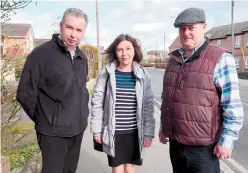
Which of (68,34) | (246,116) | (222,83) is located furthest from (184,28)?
(246,116)

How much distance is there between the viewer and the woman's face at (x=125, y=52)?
2.68m

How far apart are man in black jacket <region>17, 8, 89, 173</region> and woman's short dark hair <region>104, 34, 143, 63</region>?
0.48 m

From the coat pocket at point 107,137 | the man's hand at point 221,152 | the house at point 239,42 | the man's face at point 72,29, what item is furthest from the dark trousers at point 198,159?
the house at point 239,42

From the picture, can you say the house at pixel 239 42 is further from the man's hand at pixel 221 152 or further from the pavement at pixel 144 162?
the man's hand at pixel 221 152

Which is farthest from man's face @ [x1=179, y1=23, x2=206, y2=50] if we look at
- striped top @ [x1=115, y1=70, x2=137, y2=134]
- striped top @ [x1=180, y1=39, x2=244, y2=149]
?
striped top @ [x1=115, y1=70, x2=137, y2=134]

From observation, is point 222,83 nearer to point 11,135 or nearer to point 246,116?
point 11,135

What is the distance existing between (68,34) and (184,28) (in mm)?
1041

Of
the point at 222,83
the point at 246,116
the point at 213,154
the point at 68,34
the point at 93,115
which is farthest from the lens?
the point at 246,116

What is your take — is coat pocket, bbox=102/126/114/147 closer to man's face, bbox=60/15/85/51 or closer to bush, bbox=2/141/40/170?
man's face, bbox=60/15/85/51

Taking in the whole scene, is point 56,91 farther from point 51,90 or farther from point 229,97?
point 229,97

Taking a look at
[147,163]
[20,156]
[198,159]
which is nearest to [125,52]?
[198,159]

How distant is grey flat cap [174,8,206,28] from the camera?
204 cm

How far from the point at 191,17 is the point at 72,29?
106cm

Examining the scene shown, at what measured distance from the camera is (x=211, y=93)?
1.99 m
